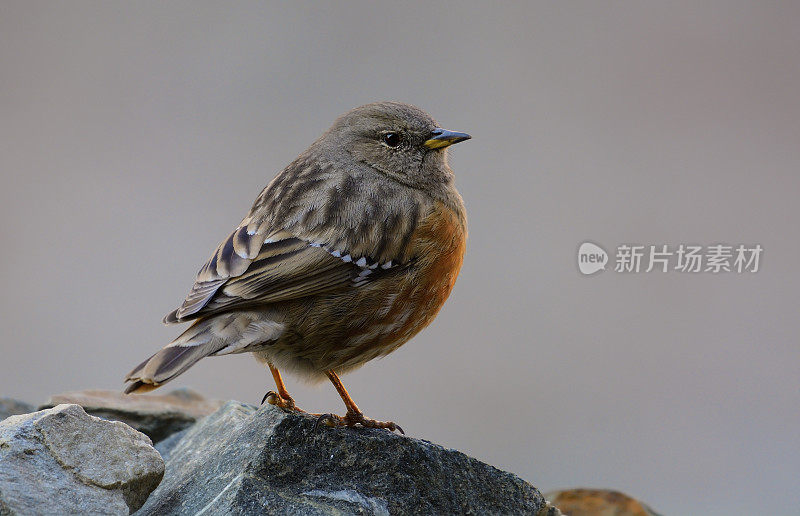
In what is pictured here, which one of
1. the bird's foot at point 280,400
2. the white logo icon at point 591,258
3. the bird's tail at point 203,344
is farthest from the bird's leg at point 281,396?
the white logo icon at point 591,258

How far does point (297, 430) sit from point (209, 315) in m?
0.78

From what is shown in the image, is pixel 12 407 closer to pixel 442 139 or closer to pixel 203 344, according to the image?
pixel 203 344

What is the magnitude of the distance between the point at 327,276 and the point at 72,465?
5.26 ft

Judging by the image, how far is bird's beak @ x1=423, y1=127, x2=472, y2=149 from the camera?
5727mm

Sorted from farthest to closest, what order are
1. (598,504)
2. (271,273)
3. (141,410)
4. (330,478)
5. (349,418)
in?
(141,410)
(598,504)
(349,418)
(271,273)
(330,478)

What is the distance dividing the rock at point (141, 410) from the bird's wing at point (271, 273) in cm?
126

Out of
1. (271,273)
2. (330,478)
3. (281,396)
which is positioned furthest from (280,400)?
(330,478)

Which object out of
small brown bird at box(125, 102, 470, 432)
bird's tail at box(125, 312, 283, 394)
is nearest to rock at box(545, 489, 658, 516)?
small brown bird at box(125, 102, 470, 432)

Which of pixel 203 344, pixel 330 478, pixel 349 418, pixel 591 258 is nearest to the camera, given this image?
pixel 330 478

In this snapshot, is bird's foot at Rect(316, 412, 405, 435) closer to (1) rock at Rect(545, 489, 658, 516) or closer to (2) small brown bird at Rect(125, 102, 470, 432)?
(2) small brown bird at Rect(125, 102, 470, 432)

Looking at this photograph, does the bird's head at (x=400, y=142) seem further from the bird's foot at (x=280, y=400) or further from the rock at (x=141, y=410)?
the rock at (x=141, y=410)

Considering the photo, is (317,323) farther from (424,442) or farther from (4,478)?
(4,478)

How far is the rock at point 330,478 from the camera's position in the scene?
4.02 meters

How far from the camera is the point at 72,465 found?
391cm
